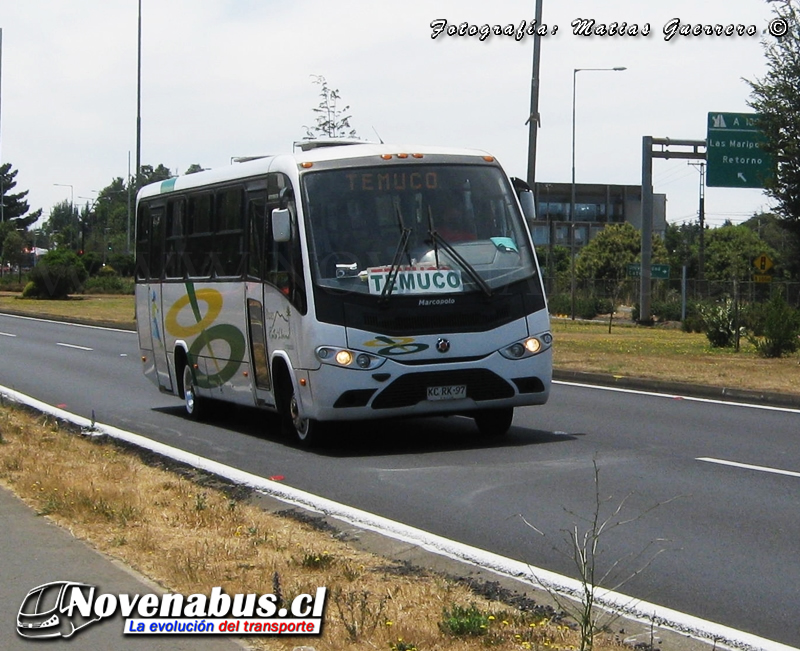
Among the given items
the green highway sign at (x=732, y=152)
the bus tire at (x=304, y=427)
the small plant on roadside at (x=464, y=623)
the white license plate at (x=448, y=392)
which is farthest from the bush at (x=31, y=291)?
the small plant on roadside at (x=464, y=623)

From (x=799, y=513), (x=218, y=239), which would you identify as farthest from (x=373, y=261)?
(x=799, y=513)

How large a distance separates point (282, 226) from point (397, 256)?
1.14m

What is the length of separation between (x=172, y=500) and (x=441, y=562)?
2721mm

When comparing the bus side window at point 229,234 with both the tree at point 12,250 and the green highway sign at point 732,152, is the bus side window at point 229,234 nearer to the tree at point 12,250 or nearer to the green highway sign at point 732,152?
the green highway sign at point 732,152

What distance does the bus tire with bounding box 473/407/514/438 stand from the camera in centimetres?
1344

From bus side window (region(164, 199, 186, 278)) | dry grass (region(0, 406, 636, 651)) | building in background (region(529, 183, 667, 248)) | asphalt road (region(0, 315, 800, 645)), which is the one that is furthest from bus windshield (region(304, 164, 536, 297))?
building in background (region(529, 183, 667, 248))

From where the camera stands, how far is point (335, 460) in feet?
40.0

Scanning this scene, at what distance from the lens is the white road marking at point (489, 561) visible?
6.21 m

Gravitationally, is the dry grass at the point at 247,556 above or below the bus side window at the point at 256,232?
below

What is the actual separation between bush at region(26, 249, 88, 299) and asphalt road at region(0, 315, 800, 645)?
4722 cm

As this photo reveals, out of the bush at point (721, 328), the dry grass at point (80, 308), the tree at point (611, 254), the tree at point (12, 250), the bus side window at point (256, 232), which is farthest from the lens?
the tree at point (12, 250)

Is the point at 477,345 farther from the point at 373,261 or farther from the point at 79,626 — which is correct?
the point at 79,626

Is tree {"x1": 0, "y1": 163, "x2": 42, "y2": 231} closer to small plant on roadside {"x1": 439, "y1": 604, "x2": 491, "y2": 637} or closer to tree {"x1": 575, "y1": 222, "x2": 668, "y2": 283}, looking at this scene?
tree {"x1": 575, "y1": 222, "x2": 668, "y2": 283}

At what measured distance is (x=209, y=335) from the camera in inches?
594
